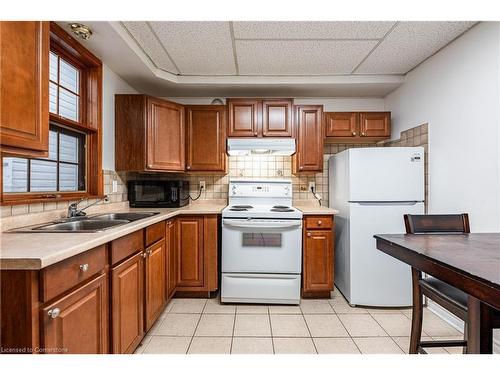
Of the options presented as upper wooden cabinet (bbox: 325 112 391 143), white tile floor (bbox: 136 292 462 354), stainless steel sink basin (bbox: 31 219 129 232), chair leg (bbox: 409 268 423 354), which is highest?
upper wooden cabinet (bbox: 325 112 391 143)

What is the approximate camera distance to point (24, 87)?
1.17 meters

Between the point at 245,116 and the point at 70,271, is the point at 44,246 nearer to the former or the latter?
the point at 70,271

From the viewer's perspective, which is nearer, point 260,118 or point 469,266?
point 469,266

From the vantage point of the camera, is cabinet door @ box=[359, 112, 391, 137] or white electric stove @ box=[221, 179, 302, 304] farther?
cabinet door @ box=[359, 112, 391, 137]

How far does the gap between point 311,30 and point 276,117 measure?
1014mm

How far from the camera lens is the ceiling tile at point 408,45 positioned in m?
1.95

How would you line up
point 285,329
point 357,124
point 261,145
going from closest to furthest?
point 285,329
point 261,145
point 357,124

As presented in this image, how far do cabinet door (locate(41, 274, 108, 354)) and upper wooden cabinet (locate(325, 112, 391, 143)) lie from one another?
2.61 meters

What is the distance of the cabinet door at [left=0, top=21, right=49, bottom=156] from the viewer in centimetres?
108

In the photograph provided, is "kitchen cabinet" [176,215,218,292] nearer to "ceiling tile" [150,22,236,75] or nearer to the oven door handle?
the oven door handle

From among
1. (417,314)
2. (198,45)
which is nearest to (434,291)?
(417,314)

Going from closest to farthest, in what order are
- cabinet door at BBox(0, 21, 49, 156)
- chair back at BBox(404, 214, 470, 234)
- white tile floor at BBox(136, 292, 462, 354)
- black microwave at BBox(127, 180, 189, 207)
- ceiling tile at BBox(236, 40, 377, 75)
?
cabinet door at BBox(0, 21, 49, 156)
chair back at BBox(404, 214, 470, 234)
white tile floor at BBox(136, 292, 462, 354)
ceiling tile at BBox(236, 40, 377, 75)
black microwave at BBox(127, 180, 189, 207)

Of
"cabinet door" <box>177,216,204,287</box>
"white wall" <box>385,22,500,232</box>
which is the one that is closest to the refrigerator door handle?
"white wall" <box>385,22,500,232</box>

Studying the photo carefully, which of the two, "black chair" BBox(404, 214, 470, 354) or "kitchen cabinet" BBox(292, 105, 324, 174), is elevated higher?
"kitchen cabinet" BBox(292, 105, 324, 174)
